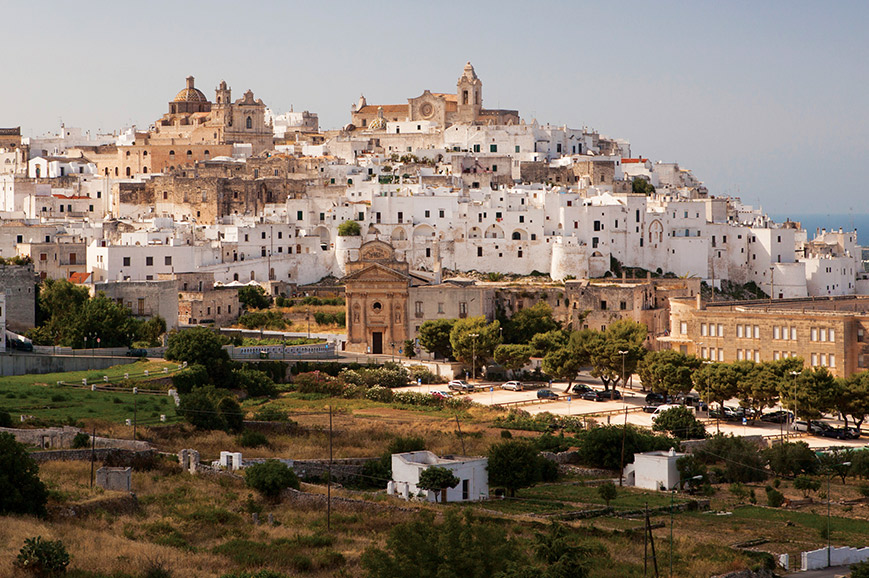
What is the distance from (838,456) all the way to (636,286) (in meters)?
24.1

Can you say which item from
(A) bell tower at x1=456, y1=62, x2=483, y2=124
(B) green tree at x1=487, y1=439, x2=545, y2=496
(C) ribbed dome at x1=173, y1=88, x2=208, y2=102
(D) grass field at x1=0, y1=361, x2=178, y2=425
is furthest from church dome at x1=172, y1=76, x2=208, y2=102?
(B) green tree at x1=487, y1=439, x2=545, y2=496

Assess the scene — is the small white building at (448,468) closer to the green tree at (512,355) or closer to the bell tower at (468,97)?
the green tree at (512,355)

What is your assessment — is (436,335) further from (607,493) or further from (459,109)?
(459,109)

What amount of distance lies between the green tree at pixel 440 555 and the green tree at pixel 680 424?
65.3ft

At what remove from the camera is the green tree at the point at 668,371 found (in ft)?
168

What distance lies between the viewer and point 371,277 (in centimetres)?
6338

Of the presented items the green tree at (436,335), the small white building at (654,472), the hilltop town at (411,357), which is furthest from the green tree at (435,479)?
the green tree at (436,335)

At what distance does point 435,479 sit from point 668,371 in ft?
67.1

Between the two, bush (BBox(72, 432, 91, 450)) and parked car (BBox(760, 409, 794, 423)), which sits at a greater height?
bush (BBox(72, 432, 91, 450))

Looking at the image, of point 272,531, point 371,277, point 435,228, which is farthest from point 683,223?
point 272,531

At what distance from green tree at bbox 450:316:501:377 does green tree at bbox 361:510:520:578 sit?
3185 cm

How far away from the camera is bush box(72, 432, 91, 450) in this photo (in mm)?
34812

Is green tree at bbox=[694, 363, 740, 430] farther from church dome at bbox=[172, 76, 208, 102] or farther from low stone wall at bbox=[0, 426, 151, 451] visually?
church dome at bbox=[172, 76, 208, 102]

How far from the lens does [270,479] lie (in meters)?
31.5
